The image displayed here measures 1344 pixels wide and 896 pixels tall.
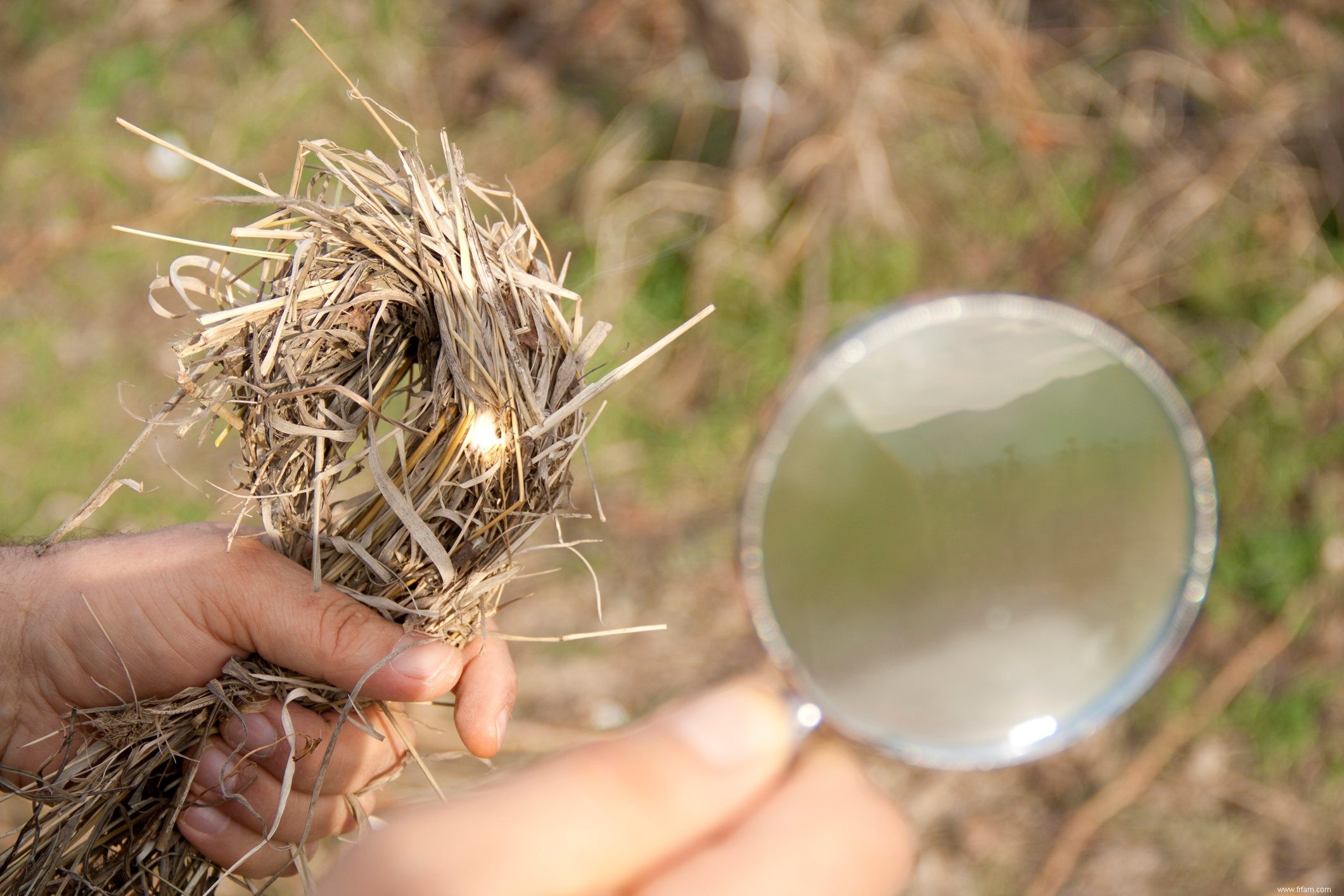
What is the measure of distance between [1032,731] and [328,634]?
3.84ft

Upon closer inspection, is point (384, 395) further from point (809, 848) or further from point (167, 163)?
point (167, 163)

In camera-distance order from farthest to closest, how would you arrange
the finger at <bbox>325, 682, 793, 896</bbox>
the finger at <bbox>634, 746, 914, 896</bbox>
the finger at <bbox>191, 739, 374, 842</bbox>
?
the finger at <bbox>191, 739, 374, 842</bbox>
the finger at <bbox>634, 746, 914, 896</bbox>
the finger at <bbox>325, 682, 793, 896</bbox>

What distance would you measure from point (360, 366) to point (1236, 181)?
2749 millimetres

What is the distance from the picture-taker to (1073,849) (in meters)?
2.49

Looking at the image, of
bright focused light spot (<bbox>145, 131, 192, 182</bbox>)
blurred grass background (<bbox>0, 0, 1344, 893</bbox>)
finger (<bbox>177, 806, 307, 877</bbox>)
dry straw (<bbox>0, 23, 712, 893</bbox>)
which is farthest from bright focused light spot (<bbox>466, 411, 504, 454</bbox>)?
bright focused light spot (<bbox>145, 131, 192, 182</bbox>)

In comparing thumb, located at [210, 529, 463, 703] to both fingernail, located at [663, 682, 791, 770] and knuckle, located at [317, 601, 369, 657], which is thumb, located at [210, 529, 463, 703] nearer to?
knuckle, located at [317, 601, 369, 657]

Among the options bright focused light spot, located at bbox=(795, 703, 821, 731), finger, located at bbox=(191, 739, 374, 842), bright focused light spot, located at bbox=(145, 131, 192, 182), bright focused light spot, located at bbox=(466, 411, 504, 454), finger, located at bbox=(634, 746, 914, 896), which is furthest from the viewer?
bright focused light spot, located at bbox=(145, 131, 192, 182)

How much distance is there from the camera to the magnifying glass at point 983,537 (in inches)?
59.8

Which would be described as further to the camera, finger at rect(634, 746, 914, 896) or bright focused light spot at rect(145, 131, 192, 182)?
bright focused light spot at rect(145, 131, 192, 182)

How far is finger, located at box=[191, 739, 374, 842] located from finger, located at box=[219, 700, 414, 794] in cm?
2

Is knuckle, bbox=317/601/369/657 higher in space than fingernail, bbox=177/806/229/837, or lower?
higher

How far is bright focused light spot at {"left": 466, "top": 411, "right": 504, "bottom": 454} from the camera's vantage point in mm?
1130

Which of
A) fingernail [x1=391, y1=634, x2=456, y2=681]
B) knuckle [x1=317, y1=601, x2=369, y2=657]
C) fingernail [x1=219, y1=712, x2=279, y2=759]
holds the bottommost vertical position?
fingernail [x1=219, y1=712, x2=279, y2=759]

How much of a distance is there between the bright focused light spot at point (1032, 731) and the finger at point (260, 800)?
1116 millimetres
